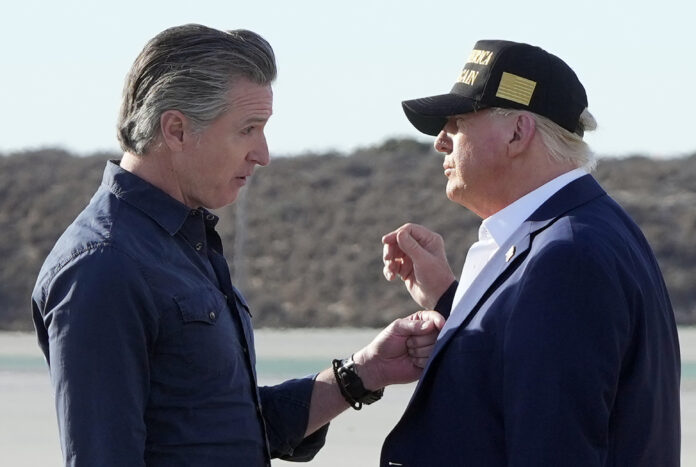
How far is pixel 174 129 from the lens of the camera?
403 cm

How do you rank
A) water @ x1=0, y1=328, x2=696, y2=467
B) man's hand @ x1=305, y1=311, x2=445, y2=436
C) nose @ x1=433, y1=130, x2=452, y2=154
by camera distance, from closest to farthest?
nose @ x1=433, y1=130, x2=452, y2=154
man's hand @ x1=305, y1=311, x2=445, y2=436
water @ x1=0, y1=328, x2=696, y2=467

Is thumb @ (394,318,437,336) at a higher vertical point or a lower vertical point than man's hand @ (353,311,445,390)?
higher

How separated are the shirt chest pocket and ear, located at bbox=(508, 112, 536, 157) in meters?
0.94

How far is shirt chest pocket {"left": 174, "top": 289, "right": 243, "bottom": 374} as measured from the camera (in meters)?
3.88

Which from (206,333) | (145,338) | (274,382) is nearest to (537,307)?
(206,333)

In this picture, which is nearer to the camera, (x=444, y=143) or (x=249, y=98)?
(x=249, y=98)

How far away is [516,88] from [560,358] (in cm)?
92

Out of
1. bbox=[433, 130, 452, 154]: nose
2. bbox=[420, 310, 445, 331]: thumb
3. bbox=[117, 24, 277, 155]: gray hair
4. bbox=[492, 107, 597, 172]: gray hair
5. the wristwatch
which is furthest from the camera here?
the wristwatch

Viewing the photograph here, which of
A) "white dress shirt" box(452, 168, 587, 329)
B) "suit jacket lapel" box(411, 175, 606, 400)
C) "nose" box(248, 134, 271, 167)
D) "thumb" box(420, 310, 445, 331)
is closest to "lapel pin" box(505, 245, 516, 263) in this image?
"suit jacket lapel" box(411, 175, 606, 400)

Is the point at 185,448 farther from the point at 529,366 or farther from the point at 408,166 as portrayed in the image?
the point at 408,166

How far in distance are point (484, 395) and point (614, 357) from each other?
0.39 metres

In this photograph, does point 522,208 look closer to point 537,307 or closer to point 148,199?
point 537,307

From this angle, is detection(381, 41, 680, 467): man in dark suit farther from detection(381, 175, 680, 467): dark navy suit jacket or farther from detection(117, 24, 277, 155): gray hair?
detection(117, 24, 277, 155): gray hair

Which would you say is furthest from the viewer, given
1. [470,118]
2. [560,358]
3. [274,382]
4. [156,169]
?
[274,382]
